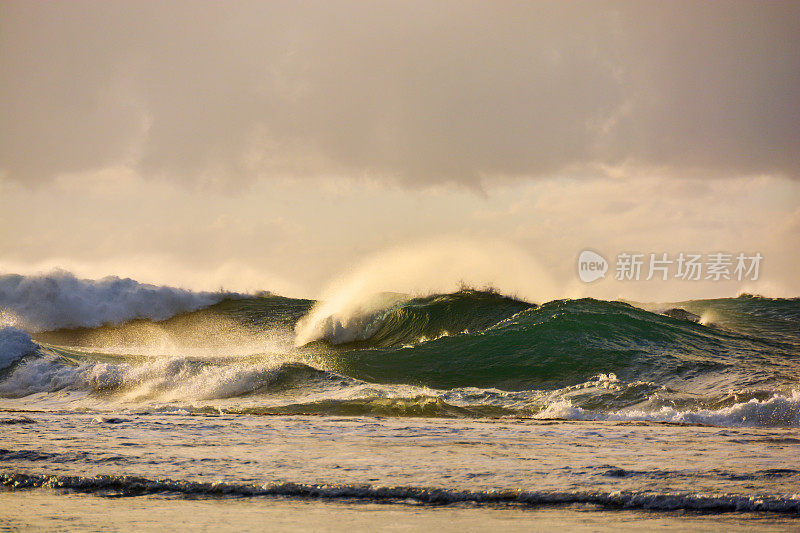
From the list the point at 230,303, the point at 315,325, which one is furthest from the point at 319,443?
the point at 230,303

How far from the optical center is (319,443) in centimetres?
700

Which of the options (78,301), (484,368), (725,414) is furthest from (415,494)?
(78,301)

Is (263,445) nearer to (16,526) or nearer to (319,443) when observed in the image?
(319,443)

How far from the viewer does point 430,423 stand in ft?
28.2

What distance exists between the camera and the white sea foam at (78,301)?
26.5 metres

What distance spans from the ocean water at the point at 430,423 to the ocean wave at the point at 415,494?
19mm

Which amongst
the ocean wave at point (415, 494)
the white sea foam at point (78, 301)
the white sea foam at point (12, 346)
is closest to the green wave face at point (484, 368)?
the white sea foam at point (12, 346)

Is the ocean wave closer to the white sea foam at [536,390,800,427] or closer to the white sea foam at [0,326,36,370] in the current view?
the white sea foam at [536,390,800,427]

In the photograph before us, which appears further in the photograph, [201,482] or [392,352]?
[392,352]

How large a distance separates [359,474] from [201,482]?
114 cm

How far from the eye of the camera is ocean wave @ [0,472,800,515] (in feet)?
15.0

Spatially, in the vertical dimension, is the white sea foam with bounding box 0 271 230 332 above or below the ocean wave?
above

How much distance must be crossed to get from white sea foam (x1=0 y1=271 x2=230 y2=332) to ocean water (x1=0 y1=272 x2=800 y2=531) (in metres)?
3.10

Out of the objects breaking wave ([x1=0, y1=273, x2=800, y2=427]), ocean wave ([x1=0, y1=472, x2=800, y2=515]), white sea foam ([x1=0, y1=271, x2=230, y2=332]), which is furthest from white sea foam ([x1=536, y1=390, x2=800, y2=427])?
white sea foam ([x1=0, y1=271, x2=230, y2=332])
